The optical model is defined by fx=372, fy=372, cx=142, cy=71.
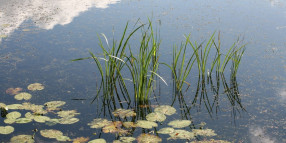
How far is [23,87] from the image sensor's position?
3.40 metres

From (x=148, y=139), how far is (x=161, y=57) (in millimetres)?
1587

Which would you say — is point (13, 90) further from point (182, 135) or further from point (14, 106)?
point (182, 135)

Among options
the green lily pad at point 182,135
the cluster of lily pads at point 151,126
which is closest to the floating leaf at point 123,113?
the cluster of lily pads at point 151,126

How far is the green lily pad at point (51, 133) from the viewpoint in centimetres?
264

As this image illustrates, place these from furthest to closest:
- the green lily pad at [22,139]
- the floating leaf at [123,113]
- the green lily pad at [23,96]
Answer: the green lily pad at [23,96]
the floating leaf at [123,113]
the green lily pad at [22,139]

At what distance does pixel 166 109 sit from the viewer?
9.88ft

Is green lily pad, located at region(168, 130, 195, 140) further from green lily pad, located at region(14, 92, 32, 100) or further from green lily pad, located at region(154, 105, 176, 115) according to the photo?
green lily pad, located at region(14, 92, 32, 100)

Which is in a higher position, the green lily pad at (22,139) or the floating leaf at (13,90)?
the floating leaf at (13,90)


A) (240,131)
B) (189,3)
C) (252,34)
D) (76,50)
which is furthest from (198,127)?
(189,3)


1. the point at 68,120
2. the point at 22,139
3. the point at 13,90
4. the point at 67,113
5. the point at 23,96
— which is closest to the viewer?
the point at 22,139

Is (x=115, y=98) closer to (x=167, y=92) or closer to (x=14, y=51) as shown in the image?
(x=167, y=92)

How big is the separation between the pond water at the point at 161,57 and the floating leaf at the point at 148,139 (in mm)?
52

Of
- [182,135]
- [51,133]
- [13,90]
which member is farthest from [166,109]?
[13,90]

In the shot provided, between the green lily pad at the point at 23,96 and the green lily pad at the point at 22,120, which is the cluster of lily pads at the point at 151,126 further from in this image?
the green lily pad at the point at 23,96
